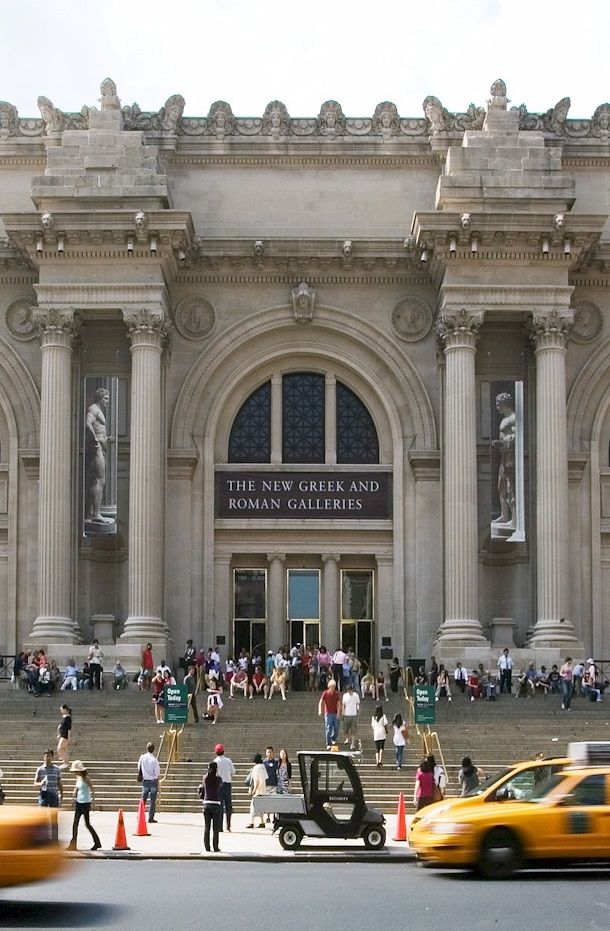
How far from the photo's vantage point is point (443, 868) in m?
24.3

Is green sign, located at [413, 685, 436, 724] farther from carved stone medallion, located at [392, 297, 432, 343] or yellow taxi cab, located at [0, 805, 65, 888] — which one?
yellow taxi cab, located at [0, 805, 65, 888]

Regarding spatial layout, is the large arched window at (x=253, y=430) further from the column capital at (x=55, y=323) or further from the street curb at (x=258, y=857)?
the street curb at (x=258, y=857)

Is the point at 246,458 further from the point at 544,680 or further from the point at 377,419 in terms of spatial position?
the point at 544,680

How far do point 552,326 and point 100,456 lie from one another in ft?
44.4

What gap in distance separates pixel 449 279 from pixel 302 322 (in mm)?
5129

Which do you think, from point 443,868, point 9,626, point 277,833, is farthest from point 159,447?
point 443,868

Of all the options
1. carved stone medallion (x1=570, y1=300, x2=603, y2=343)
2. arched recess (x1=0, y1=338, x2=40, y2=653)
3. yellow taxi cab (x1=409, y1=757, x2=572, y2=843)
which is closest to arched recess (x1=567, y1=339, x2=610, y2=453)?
carved stone medallion (x1=570, y1=300, x2=603, y2=343)

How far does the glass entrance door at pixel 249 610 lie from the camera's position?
52594 millimetres

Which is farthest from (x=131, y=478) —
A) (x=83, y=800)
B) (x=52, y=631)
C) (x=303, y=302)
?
(x=83, y=800)

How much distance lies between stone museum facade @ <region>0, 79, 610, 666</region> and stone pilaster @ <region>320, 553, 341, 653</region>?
9cm

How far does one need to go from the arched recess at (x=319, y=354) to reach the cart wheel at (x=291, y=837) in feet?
83.1

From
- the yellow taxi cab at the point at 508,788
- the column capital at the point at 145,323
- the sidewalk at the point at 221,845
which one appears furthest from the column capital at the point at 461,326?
the yellow taxi cab at the point at 508,788

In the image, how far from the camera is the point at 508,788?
956 inches

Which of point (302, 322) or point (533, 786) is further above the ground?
point (302, 322)
